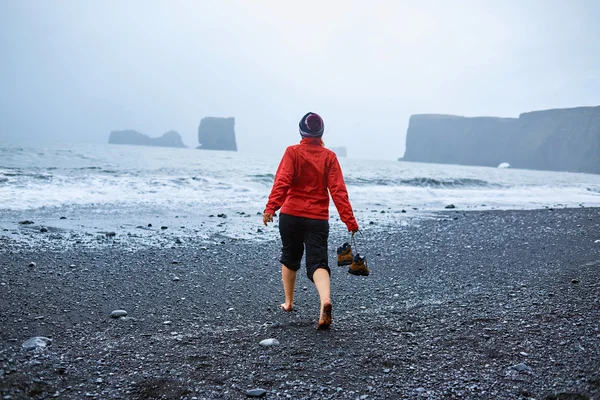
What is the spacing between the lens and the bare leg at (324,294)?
4.06m

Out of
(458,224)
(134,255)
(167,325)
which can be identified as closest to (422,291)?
(167,325)

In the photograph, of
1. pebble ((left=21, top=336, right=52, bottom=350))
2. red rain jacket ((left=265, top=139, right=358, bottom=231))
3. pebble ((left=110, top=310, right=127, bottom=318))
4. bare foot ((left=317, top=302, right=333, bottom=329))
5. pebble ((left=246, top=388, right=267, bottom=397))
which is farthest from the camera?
pebble ((left=110, top=310, right=127, bottom=318))

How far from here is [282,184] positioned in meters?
4.21

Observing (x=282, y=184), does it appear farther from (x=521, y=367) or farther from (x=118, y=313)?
(x=521, y=367)

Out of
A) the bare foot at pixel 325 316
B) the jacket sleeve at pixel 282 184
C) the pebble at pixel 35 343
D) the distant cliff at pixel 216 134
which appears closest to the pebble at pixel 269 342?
the bare foot at pixel 325 316

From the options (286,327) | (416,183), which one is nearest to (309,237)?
(286,327)

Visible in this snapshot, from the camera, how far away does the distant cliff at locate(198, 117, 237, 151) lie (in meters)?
183

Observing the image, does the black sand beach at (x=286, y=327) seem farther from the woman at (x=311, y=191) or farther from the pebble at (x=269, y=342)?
the woman at (x=311, y=191)

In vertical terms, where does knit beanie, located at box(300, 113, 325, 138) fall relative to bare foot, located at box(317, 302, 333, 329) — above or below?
above

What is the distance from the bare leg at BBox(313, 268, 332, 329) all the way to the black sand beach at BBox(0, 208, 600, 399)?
157 millimetres

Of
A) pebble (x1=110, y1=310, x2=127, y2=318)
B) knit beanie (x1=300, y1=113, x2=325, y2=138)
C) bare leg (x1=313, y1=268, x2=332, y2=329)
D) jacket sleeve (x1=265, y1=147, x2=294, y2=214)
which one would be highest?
knit beanie (x1=300, y1=113, x2=325, y2=138)

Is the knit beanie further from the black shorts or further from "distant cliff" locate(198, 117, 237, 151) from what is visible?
"distant cliff" locate(198, 117, 237, 151)

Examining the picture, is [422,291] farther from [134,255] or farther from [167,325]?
[134,255]

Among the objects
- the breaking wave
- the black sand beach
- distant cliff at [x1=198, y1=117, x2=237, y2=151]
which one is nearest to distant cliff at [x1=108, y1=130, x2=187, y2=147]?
distant cliff at [x1=198, y1=117, x2=237, y2=151]
